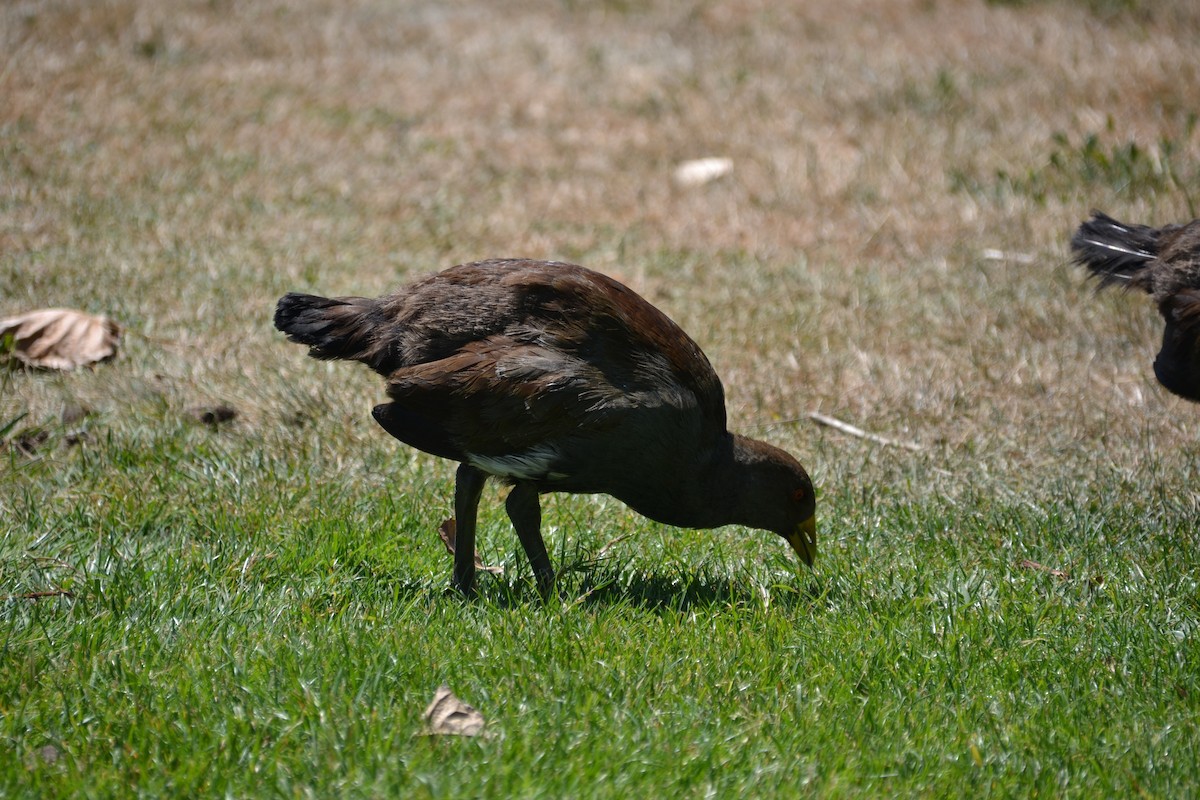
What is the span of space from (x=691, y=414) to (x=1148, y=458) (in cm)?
283

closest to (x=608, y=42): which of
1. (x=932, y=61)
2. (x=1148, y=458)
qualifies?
(x=932, y=61)

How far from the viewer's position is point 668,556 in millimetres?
5258

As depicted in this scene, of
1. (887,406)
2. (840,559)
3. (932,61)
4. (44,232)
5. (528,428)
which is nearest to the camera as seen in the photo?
(528,428)

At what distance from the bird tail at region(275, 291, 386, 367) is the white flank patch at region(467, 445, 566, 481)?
0.61 meters

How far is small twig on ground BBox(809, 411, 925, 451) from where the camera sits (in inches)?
259

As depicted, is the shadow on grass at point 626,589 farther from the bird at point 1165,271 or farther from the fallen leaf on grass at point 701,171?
the fallen leaf on grass at point 701,171

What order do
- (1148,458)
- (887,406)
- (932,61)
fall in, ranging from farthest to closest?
1. (932,61)
2. (887,406)
3. (1148,458)

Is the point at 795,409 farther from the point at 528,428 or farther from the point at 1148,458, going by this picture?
the point at 528,428

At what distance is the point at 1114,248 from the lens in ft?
20.3

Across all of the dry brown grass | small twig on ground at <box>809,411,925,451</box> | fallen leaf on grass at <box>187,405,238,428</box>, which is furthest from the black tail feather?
small twig on ground at <box>809,411,925,451</box>

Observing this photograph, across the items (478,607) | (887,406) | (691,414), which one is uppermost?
(691,414)

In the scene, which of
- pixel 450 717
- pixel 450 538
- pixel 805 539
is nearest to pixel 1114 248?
pixel 805 539

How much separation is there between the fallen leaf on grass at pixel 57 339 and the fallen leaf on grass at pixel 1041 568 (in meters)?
5.03

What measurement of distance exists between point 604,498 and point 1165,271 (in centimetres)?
288
